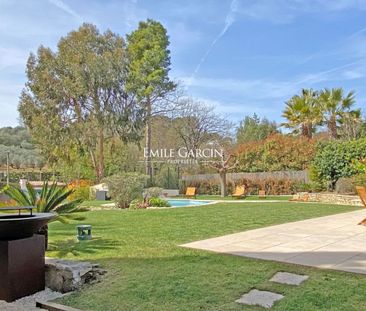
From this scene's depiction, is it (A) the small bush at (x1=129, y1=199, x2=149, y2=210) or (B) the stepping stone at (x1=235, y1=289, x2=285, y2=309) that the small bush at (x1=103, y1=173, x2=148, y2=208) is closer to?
(A) the small bush at (x1=129, y1=199, x2=149, y2=210)

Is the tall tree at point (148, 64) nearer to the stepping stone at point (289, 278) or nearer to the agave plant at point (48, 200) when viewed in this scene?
the agave plant at point (48, 200)

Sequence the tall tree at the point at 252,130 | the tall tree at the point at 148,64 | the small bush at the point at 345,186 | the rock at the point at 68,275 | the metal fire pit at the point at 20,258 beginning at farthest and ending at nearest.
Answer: the tall tree at the point at 252,130 → the tall tree at the point at 148,64 → the small bush at the point at 345,186 → the rock at the point at 68,275 → the metal fire pit at the point at 20,258

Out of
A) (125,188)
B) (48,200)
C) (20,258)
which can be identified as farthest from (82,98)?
(20,258)

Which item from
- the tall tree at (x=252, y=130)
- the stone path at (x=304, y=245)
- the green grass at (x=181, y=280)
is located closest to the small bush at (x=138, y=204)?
the stone path at (x=304, y=245)

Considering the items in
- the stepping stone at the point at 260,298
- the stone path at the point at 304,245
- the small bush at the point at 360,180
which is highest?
the small bush at the point at 360,180

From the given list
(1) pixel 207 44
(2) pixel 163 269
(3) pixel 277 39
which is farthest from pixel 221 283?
(1) pixel 207 44

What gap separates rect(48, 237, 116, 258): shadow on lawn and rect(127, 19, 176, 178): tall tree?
20764mm

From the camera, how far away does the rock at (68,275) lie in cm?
445

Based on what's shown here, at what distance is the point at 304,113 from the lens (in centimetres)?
2586

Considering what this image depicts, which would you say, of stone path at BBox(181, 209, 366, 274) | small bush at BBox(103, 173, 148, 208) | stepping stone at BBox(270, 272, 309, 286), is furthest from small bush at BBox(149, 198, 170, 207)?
stepping stone at BBox(270, 272, 309, 286)

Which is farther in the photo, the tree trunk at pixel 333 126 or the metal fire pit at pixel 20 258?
the tree trunk at pixel 333 126

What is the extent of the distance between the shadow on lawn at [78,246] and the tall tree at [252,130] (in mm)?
28501

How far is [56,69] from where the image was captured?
94.3 ft

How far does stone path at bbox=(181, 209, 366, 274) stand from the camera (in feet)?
17.5
